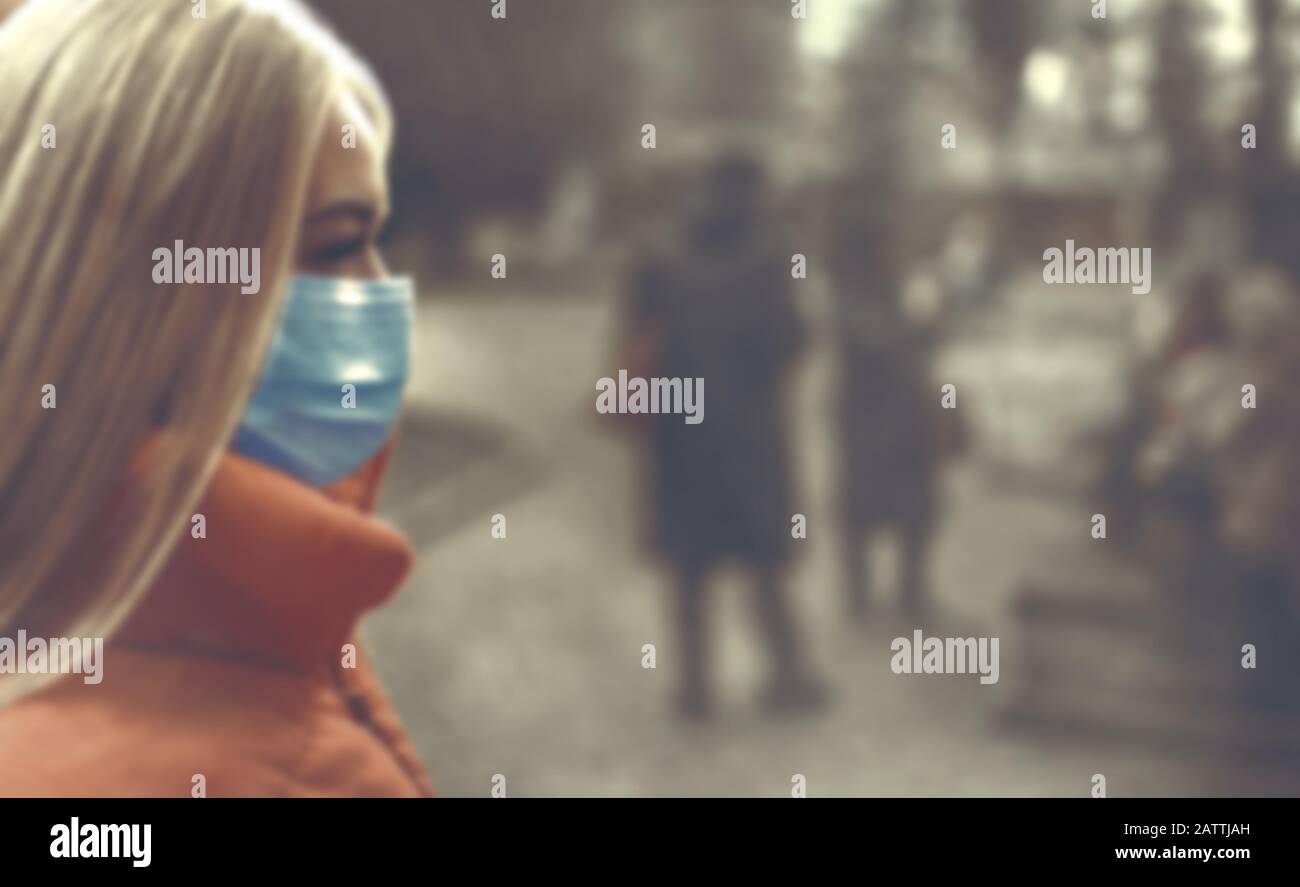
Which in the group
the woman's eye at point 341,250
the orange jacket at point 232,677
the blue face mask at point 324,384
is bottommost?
the orange jacket at point 232,677

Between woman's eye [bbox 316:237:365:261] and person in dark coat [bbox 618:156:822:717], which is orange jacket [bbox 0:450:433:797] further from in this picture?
person in dark coat [bbox 618:156:822:717]

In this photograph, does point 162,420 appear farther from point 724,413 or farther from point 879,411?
point 879,411

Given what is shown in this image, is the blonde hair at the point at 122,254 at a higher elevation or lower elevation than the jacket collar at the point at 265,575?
higher

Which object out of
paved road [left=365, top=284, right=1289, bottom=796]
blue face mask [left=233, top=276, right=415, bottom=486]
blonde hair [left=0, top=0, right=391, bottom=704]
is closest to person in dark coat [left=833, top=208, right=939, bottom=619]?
paved road [left=365, top=284, right=1289, bottom=796]

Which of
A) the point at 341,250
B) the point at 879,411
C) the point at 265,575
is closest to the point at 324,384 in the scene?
the point at 341,250

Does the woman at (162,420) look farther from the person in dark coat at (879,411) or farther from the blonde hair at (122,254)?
the person in dark coat at (879,411)

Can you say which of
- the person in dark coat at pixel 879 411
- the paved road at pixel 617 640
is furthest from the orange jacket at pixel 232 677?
the person in dark coat at pixel 879 411

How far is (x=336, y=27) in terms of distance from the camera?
6.50 ft

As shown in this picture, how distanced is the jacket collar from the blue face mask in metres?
0.07

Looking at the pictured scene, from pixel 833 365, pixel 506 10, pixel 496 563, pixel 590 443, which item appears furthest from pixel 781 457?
pixel 506 10

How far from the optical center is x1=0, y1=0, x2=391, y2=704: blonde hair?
1599 millimetres

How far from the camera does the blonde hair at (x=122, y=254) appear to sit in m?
1.60

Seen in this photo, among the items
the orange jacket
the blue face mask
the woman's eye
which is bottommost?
the orange jacket

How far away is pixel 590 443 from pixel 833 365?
1.38 feet
